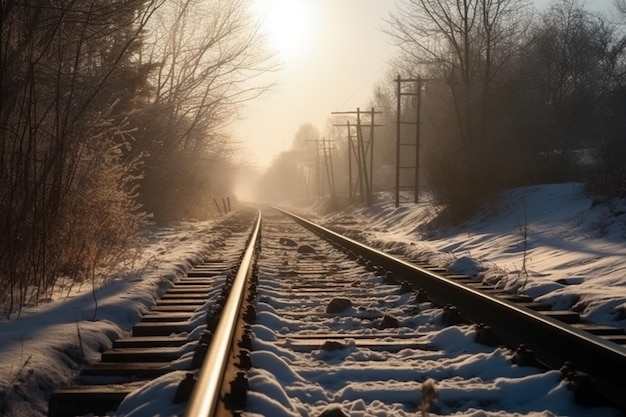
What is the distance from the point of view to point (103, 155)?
31.1 ft

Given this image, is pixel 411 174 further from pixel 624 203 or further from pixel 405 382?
pixel 405 382

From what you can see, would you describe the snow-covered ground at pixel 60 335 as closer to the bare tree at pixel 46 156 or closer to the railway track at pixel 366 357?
the railway track at pixel 366 357

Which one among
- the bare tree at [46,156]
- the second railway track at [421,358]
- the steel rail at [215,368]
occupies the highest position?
the bare tree at [46,156]

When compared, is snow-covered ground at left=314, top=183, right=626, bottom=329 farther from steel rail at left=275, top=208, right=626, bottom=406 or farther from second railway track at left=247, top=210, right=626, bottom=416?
steel rail at left=275, top=208, right=626, bottom=406

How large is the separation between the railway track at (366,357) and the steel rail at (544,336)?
0.01 m

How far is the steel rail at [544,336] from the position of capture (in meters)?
3.87

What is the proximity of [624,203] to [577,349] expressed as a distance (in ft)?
34.3

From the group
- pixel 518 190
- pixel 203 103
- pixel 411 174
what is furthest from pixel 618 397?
pixel 411 174

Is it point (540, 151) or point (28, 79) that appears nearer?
point (28, 79)

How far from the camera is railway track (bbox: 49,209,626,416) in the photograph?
11.4 feet

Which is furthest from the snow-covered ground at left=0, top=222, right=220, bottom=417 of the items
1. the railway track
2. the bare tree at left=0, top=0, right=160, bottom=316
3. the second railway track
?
the second railway track

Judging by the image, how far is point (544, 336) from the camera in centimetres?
470

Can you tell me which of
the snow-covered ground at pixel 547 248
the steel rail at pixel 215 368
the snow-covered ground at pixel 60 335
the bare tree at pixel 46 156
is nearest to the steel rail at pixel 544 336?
the snow-covered ground at pixel 547 248

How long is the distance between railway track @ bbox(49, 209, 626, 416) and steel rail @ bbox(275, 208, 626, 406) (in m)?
0.01
